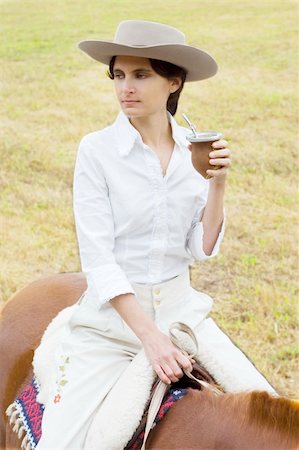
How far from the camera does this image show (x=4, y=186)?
8281 millimetres

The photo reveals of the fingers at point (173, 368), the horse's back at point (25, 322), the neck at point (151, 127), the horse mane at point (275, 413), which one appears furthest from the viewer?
the horse's back at point (25, 322)

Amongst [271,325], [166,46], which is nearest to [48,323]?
[166,46]

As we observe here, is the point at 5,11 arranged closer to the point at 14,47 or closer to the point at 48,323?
the point at 14,47

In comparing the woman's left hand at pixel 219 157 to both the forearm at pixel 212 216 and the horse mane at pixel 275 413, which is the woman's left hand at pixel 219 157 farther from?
the horse mane at pixel 275 413

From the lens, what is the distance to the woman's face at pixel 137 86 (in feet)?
8.08

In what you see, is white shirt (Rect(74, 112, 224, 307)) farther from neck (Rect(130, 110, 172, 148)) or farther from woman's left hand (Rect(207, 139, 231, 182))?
woman's left hand (Rect(207, 139, 231, 182))

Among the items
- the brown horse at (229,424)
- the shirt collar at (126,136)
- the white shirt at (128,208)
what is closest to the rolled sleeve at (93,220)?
the white shirt at (128,208)

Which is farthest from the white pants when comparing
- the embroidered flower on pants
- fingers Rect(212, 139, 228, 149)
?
fingers Rect(212, 139, 228, 149)

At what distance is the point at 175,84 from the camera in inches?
103

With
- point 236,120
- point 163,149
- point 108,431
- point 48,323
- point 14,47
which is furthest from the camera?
point 14,47

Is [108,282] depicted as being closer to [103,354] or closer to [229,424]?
[103,354]

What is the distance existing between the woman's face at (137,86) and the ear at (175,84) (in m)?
0.08

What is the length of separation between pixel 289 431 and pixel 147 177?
94 centimetres

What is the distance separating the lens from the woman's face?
8.08 feet
